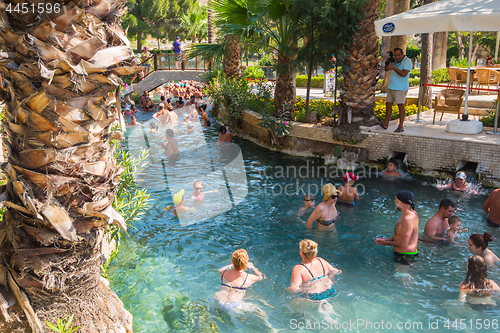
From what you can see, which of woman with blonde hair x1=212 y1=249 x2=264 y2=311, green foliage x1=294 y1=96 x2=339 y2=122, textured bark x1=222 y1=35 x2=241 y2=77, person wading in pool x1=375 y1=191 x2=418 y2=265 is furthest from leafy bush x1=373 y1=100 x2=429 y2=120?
textured bark x1=222 y1=35 x2=241 y2=77

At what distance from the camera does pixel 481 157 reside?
8359 millimetres

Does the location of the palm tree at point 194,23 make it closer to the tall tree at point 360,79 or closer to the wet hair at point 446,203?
the tall tree at point 360,79

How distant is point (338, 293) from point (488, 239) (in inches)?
81.8

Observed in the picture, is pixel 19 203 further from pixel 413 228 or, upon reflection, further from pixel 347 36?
pixel 347 36

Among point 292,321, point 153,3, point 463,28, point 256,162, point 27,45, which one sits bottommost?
point 292,321

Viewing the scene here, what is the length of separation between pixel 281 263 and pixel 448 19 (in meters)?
6.18

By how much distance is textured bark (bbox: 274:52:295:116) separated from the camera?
36.6 ft

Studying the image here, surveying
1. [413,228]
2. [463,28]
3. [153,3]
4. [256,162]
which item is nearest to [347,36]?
[463,28]

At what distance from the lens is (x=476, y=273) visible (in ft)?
15.3

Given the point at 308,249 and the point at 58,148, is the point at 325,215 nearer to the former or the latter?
the point at 308,249

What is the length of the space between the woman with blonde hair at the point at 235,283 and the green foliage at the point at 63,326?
2066 millimetres

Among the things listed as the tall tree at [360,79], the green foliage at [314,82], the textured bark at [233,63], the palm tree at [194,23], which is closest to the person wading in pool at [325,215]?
the tall tree at [360,79]

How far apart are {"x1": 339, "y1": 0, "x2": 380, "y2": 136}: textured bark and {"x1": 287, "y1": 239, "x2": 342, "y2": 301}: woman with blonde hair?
6.04 m

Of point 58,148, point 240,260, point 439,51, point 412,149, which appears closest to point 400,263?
point 240,260
